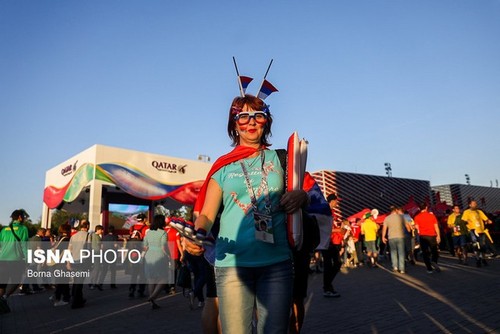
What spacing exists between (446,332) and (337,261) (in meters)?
3.22

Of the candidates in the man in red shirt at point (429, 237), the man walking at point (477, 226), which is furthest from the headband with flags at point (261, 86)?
the man walking at point (477, 226)

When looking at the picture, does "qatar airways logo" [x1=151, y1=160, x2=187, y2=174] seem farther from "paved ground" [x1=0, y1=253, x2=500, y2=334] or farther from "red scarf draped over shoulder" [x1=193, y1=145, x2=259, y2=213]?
"red scarf draped over shoulder" [x1=193, y1=145, x2=259, y2=213]

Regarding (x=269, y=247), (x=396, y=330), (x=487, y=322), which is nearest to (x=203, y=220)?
(x=269, y=247)

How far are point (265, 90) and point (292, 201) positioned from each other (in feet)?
3.34

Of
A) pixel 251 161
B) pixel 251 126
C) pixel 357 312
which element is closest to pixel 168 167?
pixel 357 312

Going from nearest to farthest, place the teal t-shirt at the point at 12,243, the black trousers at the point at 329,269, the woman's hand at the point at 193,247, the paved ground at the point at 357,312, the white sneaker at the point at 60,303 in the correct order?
1. the woman's hand at the point at 193,247
2. the paved ground at the point at 357,312
3. the black trousers at the point at 329,269
4. the teal t-shirt at the point at 12,243
5. the white sneaker at the point at 60,303

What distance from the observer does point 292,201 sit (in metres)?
2.06

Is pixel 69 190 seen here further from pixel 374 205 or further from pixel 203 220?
pixel 374 205

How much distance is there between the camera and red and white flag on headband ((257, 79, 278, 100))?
270 cm

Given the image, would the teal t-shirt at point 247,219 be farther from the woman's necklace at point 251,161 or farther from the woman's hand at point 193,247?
the woman's hand at point 193,247

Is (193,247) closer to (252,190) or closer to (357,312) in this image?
(252,190)

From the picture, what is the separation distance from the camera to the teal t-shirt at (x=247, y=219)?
2.05 meters

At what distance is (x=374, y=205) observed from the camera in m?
70.5

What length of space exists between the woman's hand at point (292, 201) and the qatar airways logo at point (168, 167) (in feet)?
77.5
